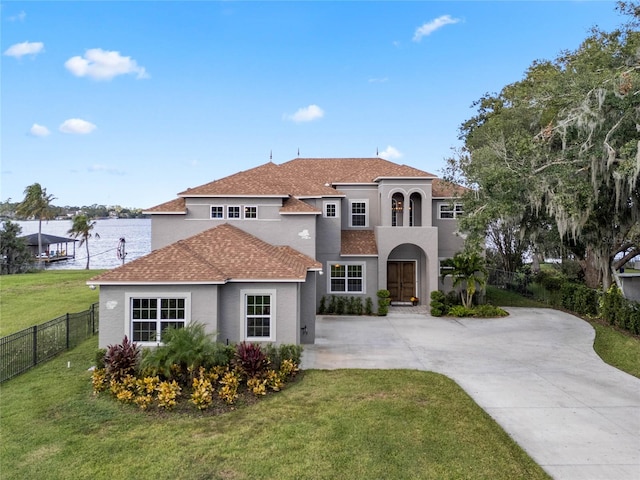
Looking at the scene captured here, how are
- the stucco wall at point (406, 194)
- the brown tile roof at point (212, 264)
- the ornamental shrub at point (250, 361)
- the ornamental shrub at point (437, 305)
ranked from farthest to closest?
the stucco wall at point (406, 194)
the ornamental shrub at point (437, 305)
the brown tile roof at point (212, 264)
the ornamental shrub at point (250, 361)

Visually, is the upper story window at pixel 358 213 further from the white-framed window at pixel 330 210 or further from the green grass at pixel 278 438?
the green grass at pixel 278 438

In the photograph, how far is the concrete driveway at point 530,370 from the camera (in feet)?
22.3

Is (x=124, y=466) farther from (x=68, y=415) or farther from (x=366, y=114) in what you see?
(x=366, y=114)

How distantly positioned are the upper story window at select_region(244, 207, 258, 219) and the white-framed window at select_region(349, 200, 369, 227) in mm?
7099

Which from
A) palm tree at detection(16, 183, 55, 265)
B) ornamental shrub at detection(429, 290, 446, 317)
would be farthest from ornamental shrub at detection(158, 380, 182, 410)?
palm tree at detection(16, 183, 55, 265)

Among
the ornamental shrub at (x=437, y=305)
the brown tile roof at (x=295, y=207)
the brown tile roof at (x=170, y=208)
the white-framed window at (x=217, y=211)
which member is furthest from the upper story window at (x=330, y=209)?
the brown tile roof at (x=170, y=208)

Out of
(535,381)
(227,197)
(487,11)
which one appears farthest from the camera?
(487,11)

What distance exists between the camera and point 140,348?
1108 cm

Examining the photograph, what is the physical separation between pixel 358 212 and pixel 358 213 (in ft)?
0.19

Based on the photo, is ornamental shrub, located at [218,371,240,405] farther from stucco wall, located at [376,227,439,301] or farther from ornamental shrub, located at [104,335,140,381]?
stucco wall, located at [376,227,439,301]

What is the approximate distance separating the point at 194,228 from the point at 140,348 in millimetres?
6762

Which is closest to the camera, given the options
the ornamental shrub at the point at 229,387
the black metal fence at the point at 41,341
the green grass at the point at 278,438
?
the green grass at the point at 278,438

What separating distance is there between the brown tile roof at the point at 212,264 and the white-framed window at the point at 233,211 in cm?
208

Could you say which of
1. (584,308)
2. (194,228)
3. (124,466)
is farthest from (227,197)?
(584,308)
